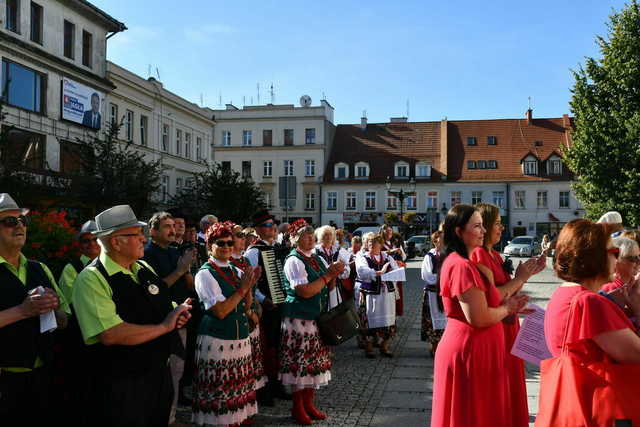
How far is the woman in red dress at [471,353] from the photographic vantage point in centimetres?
366

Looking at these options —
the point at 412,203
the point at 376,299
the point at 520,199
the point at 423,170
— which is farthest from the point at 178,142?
the point at 376,299

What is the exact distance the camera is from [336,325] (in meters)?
5.97

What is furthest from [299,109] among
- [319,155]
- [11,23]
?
[11,23]

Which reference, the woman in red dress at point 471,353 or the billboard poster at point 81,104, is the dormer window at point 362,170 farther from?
the woman in red dress at point 471,353

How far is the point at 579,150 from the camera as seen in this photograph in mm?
24016

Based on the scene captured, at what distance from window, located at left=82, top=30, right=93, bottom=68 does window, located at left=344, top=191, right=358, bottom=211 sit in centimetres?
2965

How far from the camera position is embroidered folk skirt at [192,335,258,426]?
4859mm

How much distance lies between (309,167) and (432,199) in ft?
39.9

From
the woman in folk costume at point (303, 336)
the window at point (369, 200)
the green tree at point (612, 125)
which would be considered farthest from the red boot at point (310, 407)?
the window at point (369, 200)

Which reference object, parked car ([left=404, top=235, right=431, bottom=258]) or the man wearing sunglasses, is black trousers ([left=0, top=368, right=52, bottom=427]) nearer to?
the man wearing sunglasses

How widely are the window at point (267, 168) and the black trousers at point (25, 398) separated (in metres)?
54.6

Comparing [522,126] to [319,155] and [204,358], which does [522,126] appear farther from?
[204,358]

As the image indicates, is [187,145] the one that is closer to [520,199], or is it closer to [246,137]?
[246,137]

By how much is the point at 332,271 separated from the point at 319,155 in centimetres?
5128
